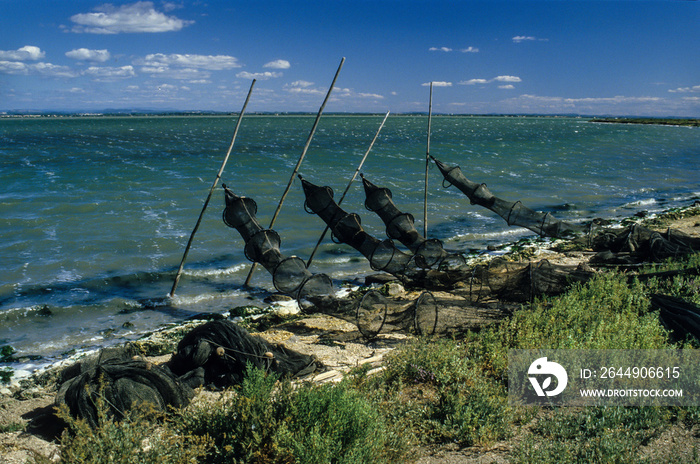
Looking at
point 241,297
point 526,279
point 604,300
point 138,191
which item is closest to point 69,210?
point 138,191

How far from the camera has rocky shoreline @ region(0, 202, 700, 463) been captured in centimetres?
562

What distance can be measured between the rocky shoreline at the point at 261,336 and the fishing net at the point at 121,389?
464mm

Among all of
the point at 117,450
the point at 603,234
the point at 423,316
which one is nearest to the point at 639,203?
the point at 603,234

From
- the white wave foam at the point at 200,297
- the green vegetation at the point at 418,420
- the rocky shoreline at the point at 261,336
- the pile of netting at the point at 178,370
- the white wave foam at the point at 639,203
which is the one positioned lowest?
the white wave foam at the point at 200,297

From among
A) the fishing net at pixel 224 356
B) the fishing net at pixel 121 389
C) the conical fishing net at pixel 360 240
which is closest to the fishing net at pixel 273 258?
the conical fishing net at pixel 360 240

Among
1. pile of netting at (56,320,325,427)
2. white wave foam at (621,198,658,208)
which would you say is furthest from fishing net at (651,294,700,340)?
white wave foam at (621,198,658,208)

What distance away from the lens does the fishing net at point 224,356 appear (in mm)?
6719

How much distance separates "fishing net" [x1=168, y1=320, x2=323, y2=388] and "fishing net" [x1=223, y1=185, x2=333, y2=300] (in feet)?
9.72

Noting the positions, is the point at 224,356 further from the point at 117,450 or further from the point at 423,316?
the point at 423,316

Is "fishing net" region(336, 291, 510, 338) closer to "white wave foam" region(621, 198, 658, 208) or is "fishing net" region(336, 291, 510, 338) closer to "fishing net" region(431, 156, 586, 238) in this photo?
"fishing net" region(431, 156, 586, 238)

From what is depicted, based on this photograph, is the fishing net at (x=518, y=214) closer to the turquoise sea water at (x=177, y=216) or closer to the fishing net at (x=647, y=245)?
the fishing net at (x=647, y=245)

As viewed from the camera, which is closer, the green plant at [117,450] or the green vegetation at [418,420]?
the green plant at [117,450]

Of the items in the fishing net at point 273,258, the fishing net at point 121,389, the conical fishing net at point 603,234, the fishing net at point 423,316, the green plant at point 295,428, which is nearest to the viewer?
the green plant at point 295,428

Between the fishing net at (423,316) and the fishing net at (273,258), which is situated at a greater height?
the fishing net at (273,258)
